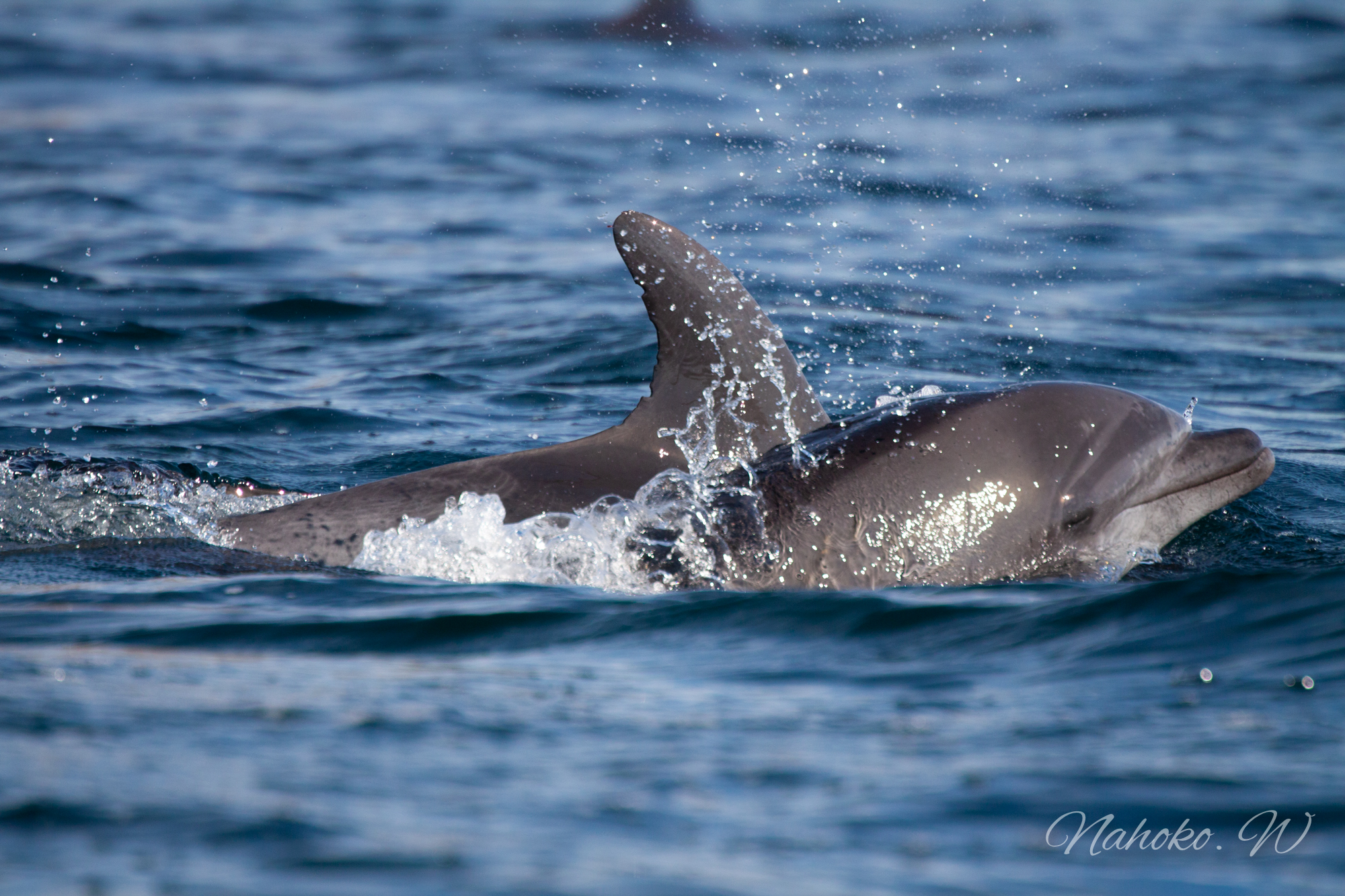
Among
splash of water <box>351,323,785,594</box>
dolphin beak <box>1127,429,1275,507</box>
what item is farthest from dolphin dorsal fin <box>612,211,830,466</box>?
dolphin beak <box>1127,429,1275,507</box>

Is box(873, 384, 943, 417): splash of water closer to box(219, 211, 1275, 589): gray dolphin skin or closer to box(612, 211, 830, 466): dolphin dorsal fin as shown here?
box(219, 211, 1275, 589): gray dolphin skin

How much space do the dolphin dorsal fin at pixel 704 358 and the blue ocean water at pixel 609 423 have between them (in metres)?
1.61

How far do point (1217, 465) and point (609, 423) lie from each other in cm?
523

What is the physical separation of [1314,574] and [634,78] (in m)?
25.0

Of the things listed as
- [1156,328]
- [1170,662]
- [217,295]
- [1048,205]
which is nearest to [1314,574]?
[1170,662]

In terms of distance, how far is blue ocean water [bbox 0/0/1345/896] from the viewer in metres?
3.70

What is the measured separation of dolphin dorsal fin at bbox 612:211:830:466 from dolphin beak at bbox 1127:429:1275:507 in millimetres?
1732

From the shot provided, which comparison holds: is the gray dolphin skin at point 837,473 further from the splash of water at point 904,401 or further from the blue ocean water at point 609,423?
the blue ocean water at point 609,423

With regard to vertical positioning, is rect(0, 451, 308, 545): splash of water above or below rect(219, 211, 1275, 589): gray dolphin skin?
below

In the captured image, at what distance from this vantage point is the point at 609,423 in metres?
11.1

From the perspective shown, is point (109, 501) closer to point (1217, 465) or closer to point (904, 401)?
point (904, 401)

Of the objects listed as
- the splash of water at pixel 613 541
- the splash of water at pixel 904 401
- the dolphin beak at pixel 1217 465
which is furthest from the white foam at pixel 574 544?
the dolphin beak at pixel 1217 465

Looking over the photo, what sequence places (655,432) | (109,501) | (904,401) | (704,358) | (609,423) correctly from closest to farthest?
(904,401) → (655,432) → (704,358) → (109,501) → (609,423)

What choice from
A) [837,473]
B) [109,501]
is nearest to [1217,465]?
[837,473]
